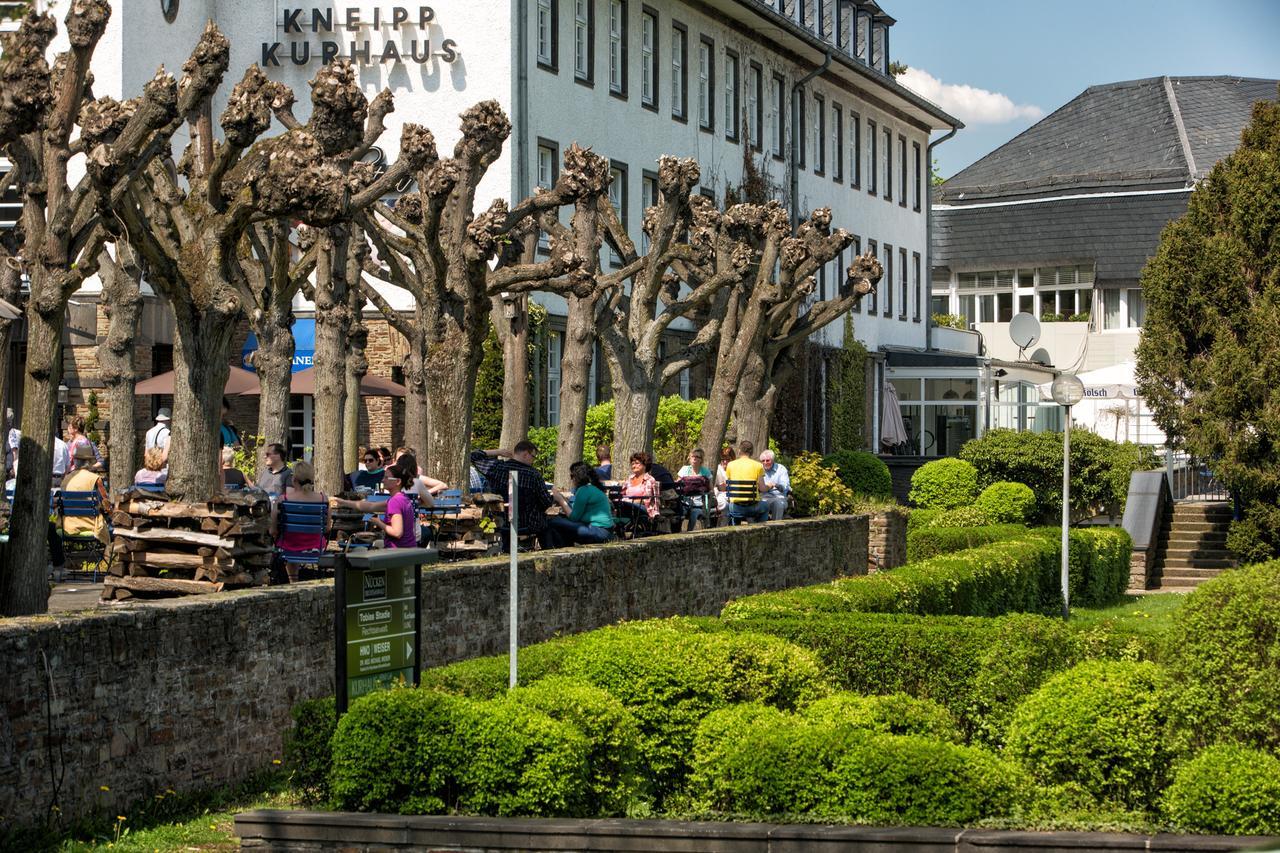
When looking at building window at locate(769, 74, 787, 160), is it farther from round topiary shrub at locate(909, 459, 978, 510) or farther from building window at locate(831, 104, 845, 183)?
round topiary shrub at locate(909, 459, 978, 510)

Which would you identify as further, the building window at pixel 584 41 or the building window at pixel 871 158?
the building window at pixel 871 158

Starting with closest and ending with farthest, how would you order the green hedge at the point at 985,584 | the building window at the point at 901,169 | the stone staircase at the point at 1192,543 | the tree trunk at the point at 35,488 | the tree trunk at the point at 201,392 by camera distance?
the tree trunk at the point at 35,488 → the tree trunk at the point at 201,392 → the green hedge at the point at 985,584 → the stone staircase at the point at 1192,543 → the building window at the point at 901,169

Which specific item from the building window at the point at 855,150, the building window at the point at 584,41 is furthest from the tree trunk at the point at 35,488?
the building window at the point at 855,150

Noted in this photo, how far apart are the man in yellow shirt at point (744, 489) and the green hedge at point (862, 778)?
660 inches

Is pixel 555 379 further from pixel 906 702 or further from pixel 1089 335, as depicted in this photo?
pixel 1089 335

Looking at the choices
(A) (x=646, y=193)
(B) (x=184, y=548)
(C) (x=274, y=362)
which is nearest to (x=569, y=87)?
(A) (x=646, y=193)

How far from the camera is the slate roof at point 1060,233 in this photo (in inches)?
2667

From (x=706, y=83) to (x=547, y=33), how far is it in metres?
8.40

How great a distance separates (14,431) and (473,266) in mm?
8494

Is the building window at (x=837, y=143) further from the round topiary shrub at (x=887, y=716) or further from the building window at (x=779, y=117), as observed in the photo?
the round topiary shrub at (x=887, y=716)

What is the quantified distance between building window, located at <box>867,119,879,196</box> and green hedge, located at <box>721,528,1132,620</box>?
975 inches

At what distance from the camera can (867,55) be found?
55531 millimetres

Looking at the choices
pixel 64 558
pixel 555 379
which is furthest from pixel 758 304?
pixel 64 558

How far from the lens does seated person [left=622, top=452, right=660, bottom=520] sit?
75.4 ft
